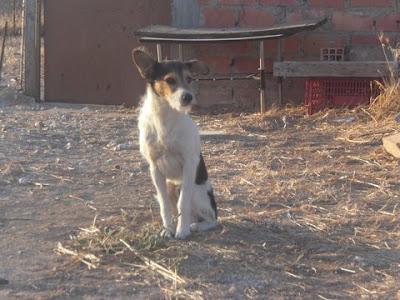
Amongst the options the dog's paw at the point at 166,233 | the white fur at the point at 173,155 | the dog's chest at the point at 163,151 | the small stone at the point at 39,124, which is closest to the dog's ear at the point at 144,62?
the white fur at the point at 173,155

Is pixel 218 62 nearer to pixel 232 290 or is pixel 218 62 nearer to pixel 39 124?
pixel 39 124

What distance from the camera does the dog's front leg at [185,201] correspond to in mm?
5074

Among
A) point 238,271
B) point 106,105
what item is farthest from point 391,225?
point 106,105

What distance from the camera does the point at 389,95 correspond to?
858 cm

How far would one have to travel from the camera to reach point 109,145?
8.10m

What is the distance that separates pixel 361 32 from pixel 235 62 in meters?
1.52

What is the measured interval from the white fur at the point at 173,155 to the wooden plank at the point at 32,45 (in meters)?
6.18

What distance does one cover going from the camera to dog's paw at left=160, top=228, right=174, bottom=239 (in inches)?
199

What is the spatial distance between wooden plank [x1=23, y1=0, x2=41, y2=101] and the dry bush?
4.56 m

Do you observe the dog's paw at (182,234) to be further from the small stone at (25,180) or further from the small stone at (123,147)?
the small stone at (123,147)

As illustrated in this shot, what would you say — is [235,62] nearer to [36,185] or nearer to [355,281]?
[36,185]

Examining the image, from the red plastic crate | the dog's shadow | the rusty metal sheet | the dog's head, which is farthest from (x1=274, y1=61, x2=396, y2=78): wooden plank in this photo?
the dog's head

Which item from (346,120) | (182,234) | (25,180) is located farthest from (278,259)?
(346,120)

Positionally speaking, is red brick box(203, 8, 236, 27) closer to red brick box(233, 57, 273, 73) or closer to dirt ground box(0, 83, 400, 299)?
red brick box(233, 57, 273, 73)
